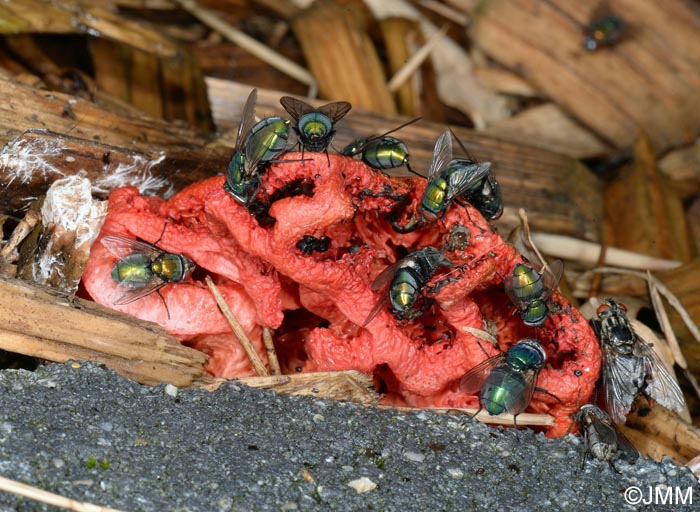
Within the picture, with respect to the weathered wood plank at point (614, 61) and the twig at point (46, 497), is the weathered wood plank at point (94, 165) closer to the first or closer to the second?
the twig at point (46, 497)

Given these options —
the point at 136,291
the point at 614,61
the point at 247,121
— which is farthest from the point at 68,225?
the point at 614,61

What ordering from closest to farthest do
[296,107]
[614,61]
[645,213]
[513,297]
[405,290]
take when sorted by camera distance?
[405,290], [513,297], [296,107], [645,213], [614,61]

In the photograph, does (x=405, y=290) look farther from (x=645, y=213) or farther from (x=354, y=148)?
(x=645, y=213)

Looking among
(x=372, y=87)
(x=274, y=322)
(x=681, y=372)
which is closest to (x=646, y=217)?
(x=681, y=372)

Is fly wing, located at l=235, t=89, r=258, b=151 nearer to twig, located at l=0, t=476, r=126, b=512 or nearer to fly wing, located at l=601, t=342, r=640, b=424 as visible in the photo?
twig, located at l=0, t=476, r=126, b=512

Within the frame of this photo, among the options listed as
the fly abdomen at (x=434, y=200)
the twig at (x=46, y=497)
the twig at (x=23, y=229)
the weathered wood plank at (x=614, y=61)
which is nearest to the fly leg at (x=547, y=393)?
the fly abdomen at (x=434, y=200)

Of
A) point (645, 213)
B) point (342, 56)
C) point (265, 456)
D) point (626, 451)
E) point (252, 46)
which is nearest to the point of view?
point (265, 456)

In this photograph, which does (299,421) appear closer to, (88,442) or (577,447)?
(88,442)
